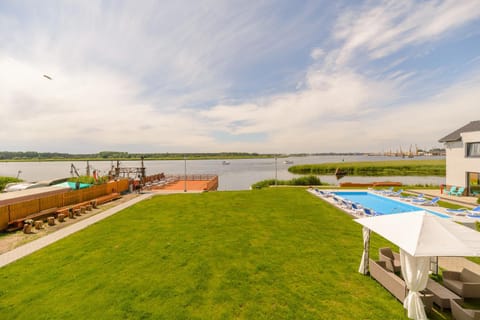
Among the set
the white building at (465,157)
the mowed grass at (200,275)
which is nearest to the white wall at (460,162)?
the white building at (465,157)

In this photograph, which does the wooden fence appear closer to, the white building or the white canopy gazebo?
the white canopy gazebo

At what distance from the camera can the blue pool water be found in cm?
1748

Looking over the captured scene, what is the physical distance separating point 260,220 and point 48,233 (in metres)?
11.9

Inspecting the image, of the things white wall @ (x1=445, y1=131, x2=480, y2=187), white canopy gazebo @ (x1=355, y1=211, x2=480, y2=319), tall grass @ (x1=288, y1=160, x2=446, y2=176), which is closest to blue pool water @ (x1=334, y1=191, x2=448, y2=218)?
white wall @ (x1=445, y1=131, x2=480, y2=187)

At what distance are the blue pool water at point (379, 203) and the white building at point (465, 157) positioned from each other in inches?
267

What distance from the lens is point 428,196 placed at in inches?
800

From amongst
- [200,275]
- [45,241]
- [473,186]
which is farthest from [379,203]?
[45,241]

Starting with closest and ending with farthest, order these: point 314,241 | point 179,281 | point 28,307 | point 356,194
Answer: point 28,307 < point 179,281 < point 314,241 < point 356,194

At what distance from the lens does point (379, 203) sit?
20.3 meters

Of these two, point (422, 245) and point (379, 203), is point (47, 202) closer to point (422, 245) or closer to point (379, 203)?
point (422, 245)

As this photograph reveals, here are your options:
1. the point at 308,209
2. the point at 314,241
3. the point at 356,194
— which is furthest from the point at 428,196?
the point at 314,241

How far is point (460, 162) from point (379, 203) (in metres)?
8.35

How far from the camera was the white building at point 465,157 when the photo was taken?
18953 millimetres

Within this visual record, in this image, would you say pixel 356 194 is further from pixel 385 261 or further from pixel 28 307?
pixel 28 307
